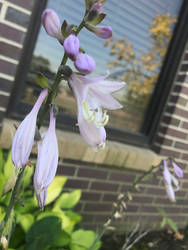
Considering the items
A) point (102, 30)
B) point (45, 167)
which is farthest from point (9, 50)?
point (45, 167)

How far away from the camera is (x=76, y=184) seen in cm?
243

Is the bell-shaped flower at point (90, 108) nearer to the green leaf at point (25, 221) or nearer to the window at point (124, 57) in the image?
the green leaf at point (25, 221)

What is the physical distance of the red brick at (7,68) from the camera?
1.82 meters

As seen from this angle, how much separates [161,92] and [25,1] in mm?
1588

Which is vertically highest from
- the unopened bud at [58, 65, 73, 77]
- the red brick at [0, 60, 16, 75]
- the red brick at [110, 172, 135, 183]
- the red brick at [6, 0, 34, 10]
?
the red brick at [6, 0, 34, 10]

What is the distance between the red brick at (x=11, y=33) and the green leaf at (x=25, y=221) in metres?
1.11

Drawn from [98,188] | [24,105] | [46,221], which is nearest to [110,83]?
[46,221]

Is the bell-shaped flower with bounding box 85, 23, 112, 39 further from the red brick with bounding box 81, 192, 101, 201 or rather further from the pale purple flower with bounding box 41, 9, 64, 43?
the red brick with bounding box 81, 192, 101, 201

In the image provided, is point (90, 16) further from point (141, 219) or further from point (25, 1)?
point (141, 219)

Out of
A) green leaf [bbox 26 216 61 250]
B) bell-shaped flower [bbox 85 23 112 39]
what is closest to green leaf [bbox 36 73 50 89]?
bell-shaped flower [bbox 85 23 112 39]

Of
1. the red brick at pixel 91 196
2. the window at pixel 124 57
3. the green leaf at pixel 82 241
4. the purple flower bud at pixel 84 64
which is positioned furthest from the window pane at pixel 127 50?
the purple flower bud at pixel 84 64

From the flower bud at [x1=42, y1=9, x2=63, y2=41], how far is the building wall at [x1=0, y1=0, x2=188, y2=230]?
1.27 meters

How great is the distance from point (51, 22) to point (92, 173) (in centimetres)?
198

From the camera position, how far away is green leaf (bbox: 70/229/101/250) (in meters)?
1.72
